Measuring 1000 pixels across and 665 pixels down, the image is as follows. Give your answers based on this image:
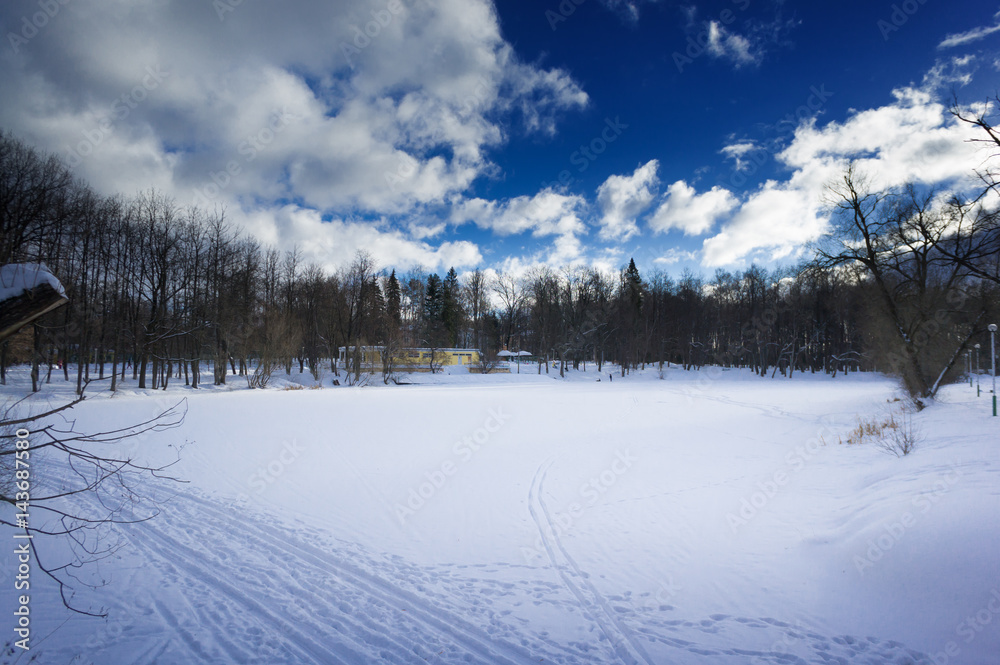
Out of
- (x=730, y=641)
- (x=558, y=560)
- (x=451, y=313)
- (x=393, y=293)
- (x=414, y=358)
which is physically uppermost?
(x=393, y=293)

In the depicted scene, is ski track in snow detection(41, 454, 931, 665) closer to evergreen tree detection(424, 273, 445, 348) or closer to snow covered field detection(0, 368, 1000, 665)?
snow covered field detection(0, 368, 1000, 665)

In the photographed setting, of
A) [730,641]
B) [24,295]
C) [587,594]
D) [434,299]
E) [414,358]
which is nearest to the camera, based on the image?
[24,295]

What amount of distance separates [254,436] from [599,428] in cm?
1147

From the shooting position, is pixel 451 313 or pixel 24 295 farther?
pixel 451 313

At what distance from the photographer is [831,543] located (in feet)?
18.7

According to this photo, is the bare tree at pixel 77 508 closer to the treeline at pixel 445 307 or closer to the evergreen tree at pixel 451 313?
the treeline at pixel 445 307

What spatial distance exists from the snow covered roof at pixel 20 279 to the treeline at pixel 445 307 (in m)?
0.54

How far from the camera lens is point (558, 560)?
226 inches

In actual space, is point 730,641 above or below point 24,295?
below

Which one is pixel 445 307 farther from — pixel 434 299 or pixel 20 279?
Answer: pixel 20 279

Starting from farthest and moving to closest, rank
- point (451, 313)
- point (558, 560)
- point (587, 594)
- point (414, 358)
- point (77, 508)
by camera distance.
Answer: point (451, 313) < point (414, 358) < point (77, 508) < point (558, 560) < point (587, 594)

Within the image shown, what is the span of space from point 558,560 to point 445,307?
6310cm

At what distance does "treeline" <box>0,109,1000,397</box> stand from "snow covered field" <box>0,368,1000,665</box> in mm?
3327

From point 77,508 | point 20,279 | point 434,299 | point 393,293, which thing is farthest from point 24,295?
point 434,299
